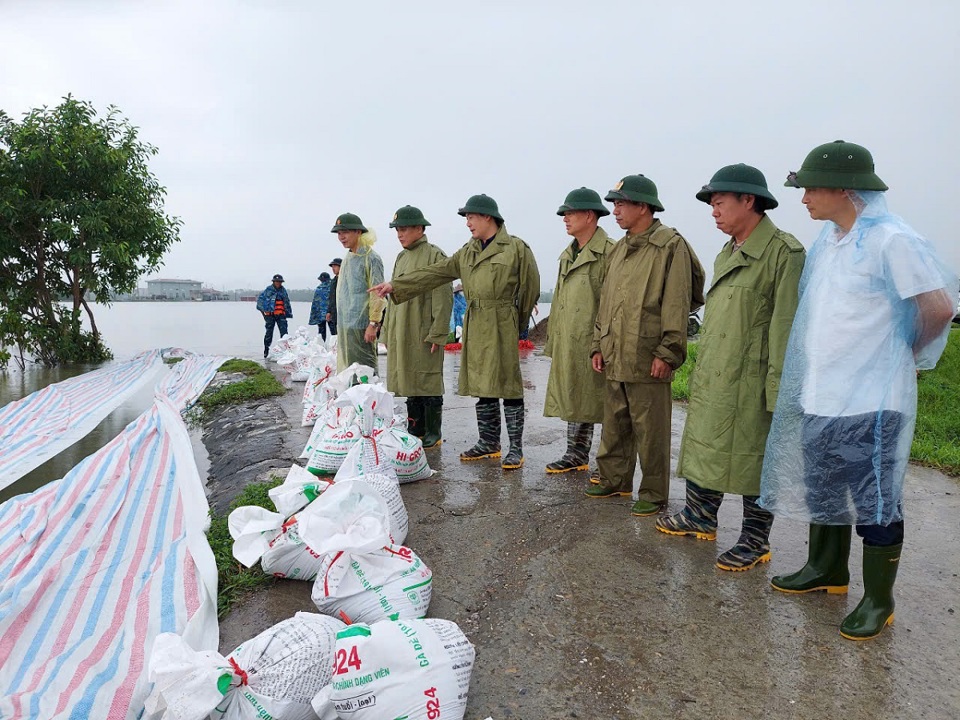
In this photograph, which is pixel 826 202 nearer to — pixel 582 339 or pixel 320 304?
pixel 582 339

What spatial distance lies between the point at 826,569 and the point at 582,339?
6.10ft

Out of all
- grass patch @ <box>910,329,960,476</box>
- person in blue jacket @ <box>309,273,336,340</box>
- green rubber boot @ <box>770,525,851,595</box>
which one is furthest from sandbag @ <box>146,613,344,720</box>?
person in blue jacket @ <box>309,273,336,340</box>

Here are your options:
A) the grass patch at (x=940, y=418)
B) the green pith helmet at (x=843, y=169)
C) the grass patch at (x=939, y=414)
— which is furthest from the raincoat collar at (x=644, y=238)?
the grass patch at (x=940, y=418)

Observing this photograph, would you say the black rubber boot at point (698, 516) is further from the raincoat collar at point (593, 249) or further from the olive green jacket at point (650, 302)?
the raincoat collar at point (593, 249)

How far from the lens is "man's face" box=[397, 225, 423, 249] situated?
4.95 m

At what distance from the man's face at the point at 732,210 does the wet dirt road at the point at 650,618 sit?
1547 millimetres

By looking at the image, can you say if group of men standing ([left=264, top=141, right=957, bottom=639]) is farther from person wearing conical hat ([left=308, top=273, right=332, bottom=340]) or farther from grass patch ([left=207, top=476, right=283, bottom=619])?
person wearing conical hat ([left=308, top=273, right=332, bottom=340])

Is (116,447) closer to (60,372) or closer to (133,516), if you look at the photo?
(133,516)

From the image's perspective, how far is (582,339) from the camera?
4.07m

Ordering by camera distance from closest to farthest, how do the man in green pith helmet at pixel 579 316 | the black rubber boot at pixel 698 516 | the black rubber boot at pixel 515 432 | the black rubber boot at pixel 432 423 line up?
the black rubber boot at pixel 698 516, the man in green pith helmet at pixel 579 316, the black rubber boot at pixel 515 432, the black rubber boot at pixel 432 423

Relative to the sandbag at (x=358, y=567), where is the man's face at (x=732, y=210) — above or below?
above

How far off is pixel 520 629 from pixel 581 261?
2378mm

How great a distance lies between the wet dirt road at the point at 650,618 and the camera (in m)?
2.05

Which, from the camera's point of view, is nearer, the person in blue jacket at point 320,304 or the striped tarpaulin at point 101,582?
the striped tarpaulin at point 101,582
